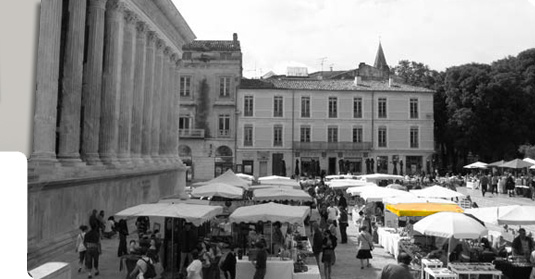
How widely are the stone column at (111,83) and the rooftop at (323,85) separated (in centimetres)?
2674

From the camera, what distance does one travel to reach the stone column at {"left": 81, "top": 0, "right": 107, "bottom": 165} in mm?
16953

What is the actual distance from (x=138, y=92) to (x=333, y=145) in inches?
1035

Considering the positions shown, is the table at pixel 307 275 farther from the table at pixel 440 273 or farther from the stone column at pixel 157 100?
the stone column at pixel 157 100

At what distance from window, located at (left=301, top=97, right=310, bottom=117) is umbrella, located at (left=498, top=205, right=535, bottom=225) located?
34.7 metres

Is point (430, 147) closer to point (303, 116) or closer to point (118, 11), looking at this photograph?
point (303, 116)

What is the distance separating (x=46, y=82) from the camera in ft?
40.7

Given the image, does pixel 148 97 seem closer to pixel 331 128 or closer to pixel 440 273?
pixel 440 273

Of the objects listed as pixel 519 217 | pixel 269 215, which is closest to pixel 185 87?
pixel 269 215

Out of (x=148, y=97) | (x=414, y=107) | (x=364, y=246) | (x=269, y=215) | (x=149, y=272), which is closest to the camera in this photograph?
(x=149, y=272)

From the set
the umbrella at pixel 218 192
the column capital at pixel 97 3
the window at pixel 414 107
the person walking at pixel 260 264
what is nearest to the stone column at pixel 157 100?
the column capital at pixel 97 3

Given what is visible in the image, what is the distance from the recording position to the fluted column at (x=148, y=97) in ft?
77.4

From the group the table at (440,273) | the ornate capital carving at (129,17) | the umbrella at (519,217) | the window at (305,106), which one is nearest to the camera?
the table at (440,273)

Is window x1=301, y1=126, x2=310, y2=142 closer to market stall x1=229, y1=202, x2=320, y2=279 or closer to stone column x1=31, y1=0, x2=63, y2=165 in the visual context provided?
market stall x1=229, y1=202, x2=320, y2=279

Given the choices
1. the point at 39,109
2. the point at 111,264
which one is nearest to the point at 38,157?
the point at 39,109
